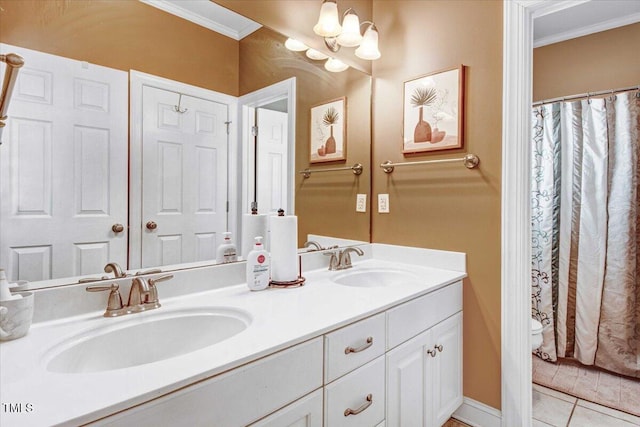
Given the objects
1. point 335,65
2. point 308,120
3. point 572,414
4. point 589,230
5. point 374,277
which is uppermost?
point 335,65

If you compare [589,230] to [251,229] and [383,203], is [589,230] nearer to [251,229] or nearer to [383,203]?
[383,203]

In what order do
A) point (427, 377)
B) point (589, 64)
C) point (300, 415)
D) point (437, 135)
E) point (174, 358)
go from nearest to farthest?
point (174, 358) → point (300, 415) → point (427, 377) → point (437, 135) → point (589, 64)

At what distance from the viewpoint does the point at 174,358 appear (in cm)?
78

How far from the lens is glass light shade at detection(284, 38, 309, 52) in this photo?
1.74 m

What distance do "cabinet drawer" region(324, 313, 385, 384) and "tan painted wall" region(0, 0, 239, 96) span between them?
1.05 metres

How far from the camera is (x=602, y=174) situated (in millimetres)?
2398

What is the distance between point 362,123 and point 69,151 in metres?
1.54

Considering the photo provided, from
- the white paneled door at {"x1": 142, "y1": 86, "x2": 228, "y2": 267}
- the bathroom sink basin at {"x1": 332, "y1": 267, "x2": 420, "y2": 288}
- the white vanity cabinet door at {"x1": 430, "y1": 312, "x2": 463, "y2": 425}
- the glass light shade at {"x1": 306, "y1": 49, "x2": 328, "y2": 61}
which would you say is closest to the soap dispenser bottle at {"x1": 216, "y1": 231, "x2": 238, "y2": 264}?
the white paneled door at {"x1": 142, "y1": 86, "x2": 228, "y2": 267}

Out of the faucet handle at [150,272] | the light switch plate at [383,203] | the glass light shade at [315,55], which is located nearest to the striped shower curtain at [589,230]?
the light switch plate at [383,203]

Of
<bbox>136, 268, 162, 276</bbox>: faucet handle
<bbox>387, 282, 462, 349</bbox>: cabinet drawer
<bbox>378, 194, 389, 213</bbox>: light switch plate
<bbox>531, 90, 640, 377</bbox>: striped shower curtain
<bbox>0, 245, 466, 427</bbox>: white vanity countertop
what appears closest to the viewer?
<bbox>0, 245, 466, 427</bbox>: white vanity countertop

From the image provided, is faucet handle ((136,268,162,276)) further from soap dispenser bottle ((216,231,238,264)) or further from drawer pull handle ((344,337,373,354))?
drawer pull handle ((344,337,373,354))

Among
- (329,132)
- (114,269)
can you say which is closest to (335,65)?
(329,132)

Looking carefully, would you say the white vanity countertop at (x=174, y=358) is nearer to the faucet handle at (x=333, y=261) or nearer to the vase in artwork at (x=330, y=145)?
the faucet handle at (x=333, y=261)

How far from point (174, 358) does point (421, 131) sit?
165cm
